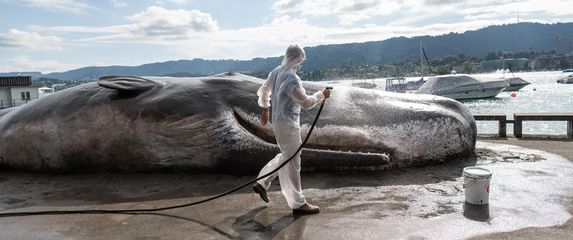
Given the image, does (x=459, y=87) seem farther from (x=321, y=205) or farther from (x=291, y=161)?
(x=291, y=161)

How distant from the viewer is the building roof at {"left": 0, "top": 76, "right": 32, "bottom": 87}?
4894 cm

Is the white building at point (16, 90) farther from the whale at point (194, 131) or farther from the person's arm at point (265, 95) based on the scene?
the person's arm at point (265, 95)

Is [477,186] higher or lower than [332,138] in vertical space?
lower

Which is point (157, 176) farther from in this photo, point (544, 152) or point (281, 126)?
point (544, 152)

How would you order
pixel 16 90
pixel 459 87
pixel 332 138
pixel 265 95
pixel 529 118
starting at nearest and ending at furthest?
pixel 265 95
pixel 332 138
pixel 529 118
pixel 16 90
pixel 459 87

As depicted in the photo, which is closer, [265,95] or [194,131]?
[265,95]

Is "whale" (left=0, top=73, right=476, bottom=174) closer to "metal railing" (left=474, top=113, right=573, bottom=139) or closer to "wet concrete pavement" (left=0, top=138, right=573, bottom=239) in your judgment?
"wet concrete pavement" (left=0, top=138, right=573, bottom=239)

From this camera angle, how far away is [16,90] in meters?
49.1

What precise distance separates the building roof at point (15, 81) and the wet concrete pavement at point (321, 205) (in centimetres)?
4840

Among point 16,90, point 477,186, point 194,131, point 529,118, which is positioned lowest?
point 477,186

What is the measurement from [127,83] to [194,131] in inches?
59.2

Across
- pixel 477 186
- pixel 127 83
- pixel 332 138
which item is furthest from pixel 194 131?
pixel 477 186

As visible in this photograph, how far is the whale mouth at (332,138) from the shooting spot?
7.43 metres

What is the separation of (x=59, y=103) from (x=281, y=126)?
A: 4.54 m
